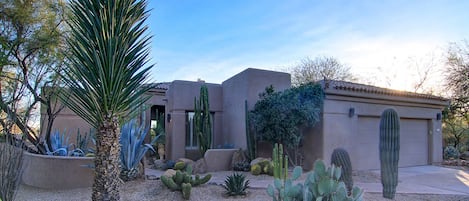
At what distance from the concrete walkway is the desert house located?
1.50 m

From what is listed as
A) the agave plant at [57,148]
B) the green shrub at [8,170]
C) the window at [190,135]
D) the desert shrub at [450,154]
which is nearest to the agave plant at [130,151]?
the agave plant at [57,148]

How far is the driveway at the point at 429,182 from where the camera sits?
8.94 m

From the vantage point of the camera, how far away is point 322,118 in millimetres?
11836

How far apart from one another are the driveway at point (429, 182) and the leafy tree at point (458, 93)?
374 inches

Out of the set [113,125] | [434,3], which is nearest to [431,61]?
[434,3]

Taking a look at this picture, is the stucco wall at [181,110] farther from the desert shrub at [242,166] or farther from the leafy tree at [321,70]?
the leafy tree at [321,70]

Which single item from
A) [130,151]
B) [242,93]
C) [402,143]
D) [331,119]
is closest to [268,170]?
[331,119]

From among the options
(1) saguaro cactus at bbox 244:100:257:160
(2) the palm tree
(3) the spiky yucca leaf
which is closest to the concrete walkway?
(1) saguaro cactus at bbox 244:100:257:160

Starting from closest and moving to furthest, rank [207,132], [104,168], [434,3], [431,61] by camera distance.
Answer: [104,168] < [434,3] < [207,132] < [431,61]

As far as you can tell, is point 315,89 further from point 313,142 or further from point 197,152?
point 197,152

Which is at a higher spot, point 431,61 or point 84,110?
point 431,61

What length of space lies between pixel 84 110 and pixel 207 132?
336 inches

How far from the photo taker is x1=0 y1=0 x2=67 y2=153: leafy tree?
10211 millimetres

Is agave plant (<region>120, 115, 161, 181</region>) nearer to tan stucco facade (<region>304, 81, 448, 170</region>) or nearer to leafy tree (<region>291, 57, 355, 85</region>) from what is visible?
tan stucco facade (<region>304, 81, 448, 170</region>)
